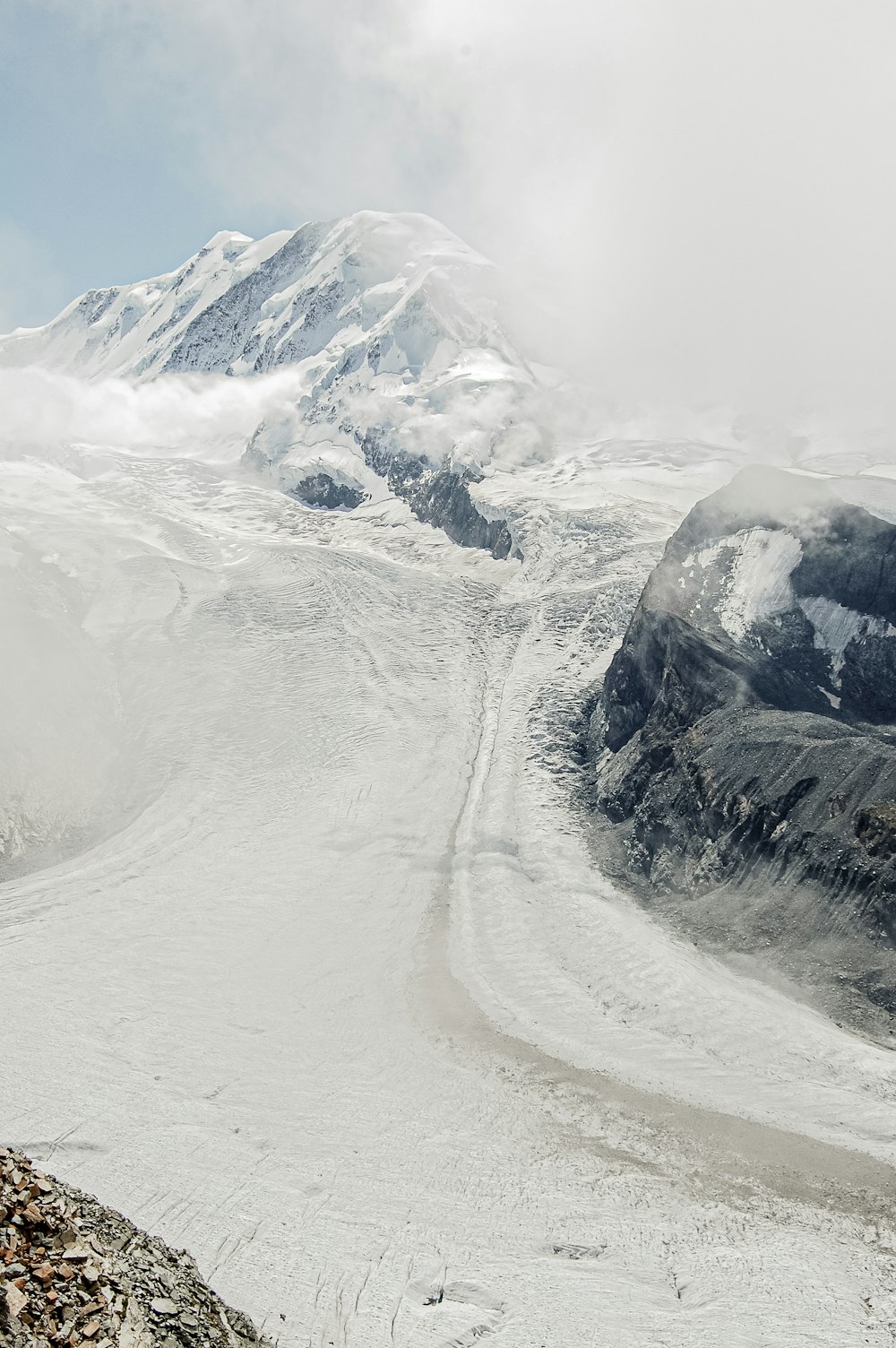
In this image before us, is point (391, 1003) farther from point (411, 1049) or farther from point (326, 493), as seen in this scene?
point (326, 493)

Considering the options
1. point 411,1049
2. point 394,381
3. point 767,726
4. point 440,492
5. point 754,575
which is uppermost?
point 394,381

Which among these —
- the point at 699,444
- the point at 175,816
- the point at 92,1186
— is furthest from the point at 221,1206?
the point at 699,444

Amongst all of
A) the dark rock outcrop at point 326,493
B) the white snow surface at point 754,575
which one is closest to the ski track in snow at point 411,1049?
the white snow surface at point 754,575

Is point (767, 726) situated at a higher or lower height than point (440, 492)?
lower

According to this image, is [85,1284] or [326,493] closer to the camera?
[85,1284]

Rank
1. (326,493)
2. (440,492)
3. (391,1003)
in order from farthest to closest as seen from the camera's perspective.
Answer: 1. (326,493)
2. (440,492)
3. (391,1003)

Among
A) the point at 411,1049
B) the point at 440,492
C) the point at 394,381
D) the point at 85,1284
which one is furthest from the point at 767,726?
the point at 394,381

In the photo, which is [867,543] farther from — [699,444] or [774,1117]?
[699,444]

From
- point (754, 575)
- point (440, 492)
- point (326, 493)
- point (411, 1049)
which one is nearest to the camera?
point (411, 1049)
